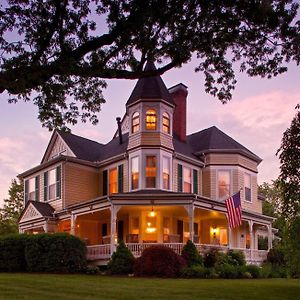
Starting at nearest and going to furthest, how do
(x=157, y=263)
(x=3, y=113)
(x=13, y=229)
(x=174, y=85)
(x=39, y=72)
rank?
1. (x=39, y=72)
2. (x=3, y=113)
3. (x=157, y=263)
4. (x=174, y=85)
5. (x=13, y=229)

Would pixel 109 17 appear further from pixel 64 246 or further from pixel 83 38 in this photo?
pixel 64 246

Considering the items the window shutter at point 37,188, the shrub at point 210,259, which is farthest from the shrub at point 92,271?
the window shutter at point 37,188

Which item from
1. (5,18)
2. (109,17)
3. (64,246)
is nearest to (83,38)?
Result: (109,17)

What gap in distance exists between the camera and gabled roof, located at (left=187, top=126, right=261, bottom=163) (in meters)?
32.7

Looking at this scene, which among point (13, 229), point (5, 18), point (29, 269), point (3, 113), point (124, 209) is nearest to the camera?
point (5, 18)

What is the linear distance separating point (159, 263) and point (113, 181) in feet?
32.4

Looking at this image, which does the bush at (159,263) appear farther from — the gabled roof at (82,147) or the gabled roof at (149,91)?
the gabled roof at (82,147)

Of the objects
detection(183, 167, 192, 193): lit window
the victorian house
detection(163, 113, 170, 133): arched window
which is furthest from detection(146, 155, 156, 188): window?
detection(183, 167, 192, 193): lit window

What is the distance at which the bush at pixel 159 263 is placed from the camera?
2278 centimetres

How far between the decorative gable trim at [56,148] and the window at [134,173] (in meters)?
4.54

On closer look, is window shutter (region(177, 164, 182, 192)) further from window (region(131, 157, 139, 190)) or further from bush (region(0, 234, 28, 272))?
bush (region(0, 234, 28, 272))

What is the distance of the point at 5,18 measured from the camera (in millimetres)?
10375

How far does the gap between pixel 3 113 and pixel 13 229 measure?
127 ft

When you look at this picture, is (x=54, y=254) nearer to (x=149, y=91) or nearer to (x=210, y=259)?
(x=210, y=259)
